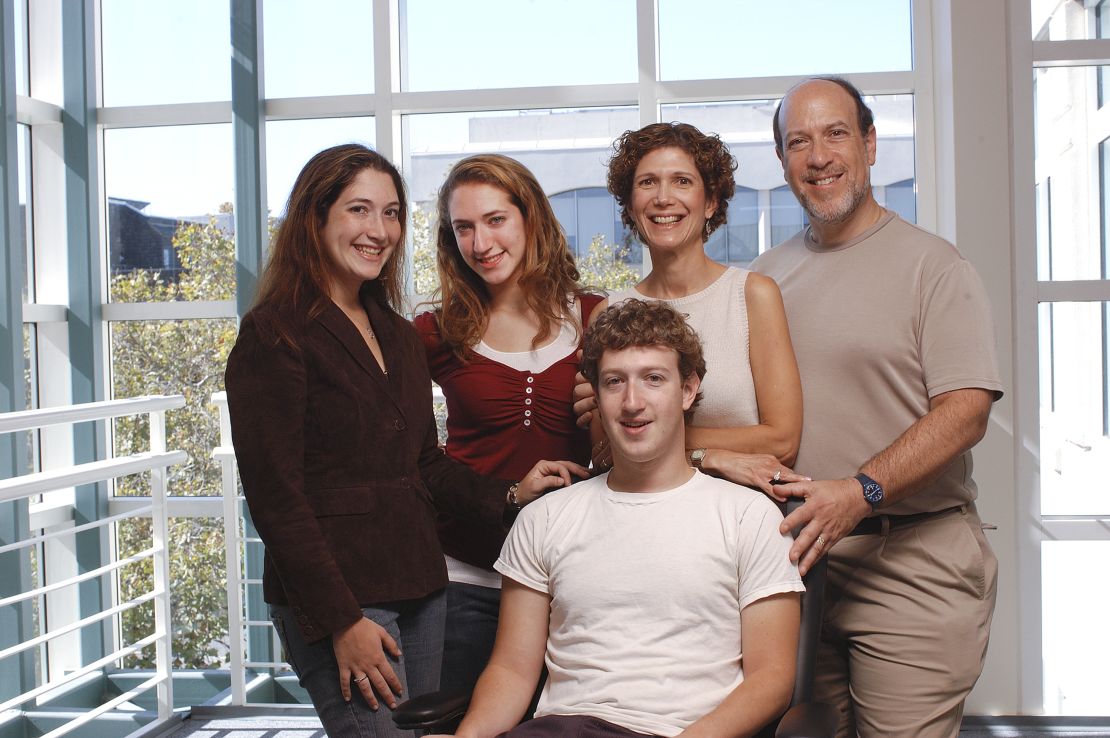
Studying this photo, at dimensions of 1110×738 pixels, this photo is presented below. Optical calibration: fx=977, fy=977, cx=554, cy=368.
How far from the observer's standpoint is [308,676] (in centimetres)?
169

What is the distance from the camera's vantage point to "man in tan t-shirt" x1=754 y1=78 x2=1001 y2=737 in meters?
1.96

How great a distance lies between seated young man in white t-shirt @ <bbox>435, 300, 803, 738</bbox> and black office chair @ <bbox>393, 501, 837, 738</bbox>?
0.17 ft

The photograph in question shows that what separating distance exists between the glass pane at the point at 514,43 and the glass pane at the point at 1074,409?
1.94 metres

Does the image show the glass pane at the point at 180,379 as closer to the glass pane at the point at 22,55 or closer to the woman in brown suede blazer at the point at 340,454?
the glass pane at the point at 22,55

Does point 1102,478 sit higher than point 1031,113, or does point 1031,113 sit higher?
point 1031,113

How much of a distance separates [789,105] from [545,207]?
1.86 ft

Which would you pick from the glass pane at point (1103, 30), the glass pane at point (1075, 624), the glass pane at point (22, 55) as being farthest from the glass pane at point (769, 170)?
the glass pane at point (22, 55)

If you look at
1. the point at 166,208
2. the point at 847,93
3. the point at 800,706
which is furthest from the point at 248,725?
the point at 847,93

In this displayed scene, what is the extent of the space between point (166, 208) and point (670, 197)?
3.07 metres

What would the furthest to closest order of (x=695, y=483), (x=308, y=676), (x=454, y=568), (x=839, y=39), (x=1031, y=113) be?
(x=839, y=39)
(x=1031, y=113)
(x=454, y=568)
(x=695, y=483)
(x=308, y=676)

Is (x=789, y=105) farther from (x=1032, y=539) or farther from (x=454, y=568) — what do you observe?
(x=1032, y=539)

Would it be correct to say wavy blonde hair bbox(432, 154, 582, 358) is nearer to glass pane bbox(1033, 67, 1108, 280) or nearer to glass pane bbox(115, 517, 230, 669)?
glass pane bbox(1033, 67, 1108, 280)

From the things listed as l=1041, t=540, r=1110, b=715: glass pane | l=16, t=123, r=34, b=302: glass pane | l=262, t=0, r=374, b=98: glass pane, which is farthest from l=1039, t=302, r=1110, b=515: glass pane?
l=16, t=123, r=34, b=302: glass pane

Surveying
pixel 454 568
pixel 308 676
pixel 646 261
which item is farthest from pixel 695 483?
pixel 646 261
